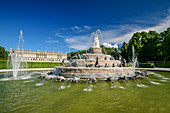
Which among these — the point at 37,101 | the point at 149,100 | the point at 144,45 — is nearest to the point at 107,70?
the point at 149,100

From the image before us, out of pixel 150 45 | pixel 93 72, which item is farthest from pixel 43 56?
pixel 93 72

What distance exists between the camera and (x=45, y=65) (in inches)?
1422

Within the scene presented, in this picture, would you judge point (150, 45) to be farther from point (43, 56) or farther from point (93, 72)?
point (43, 56)

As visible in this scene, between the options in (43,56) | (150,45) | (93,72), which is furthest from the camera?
(43,56)

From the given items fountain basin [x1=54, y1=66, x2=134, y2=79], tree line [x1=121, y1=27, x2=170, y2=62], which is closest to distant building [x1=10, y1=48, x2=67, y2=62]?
tree line [x1=121, y1=27, x2=170, y2=62]

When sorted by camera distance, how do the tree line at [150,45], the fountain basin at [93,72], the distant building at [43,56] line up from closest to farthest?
the fountain basin at [93,72]
the tree line at [150,45]
the distant building at [43,56]

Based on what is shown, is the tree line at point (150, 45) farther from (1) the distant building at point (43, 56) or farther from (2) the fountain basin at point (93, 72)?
(1) the distant building at point (43, 56)

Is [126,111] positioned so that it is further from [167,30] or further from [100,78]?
[167,30]

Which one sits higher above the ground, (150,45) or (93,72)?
(150,45)

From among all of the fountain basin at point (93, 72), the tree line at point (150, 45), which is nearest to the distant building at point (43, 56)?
the tree line at point (150, 45)

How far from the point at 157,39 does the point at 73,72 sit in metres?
39.1

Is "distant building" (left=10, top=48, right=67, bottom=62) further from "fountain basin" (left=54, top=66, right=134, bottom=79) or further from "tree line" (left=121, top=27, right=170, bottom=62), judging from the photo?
"fountain basin" (left=54, top=66, right=134, bottom=79)

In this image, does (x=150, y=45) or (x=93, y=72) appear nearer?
(x=93, y=72)

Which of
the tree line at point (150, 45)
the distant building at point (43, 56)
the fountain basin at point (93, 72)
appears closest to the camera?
the fountain basin at point (93, 72)
